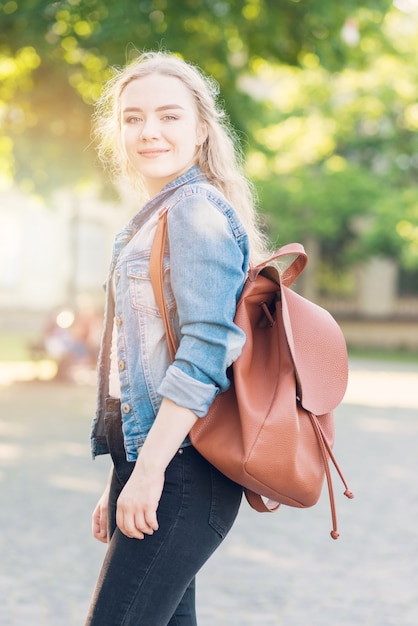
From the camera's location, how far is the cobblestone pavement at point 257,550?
4504 mm

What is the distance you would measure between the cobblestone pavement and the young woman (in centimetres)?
216

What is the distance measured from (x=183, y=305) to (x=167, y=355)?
159mm

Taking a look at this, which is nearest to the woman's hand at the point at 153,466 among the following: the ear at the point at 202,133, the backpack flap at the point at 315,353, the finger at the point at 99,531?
the backpack flap at the point at 315,353

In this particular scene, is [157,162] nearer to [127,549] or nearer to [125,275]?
[125,275]

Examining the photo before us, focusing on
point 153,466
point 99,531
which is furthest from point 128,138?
point 99,531

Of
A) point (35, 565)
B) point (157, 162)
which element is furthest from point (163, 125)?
point (35, 565)

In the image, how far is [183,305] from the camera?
216 centimetres

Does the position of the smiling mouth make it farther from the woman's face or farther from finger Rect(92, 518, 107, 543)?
finger Rect(92, 518, 107, 543)

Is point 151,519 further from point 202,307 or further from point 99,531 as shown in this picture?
point 99,531

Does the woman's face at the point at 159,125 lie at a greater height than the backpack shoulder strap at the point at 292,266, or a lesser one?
greater

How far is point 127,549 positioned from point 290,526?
4.31 metres

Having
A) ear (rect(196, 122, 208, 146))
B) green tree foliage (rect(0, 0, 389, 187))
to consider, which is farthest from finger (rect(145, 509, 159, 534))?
green tree foliage (rect(0, 0, 389, 187))

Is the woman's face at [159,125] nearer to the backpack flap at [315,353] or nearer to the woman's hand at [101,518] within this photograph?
the backpack flap at [315,353]

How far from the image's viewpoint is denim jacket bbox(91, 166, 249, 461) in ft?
7.06
